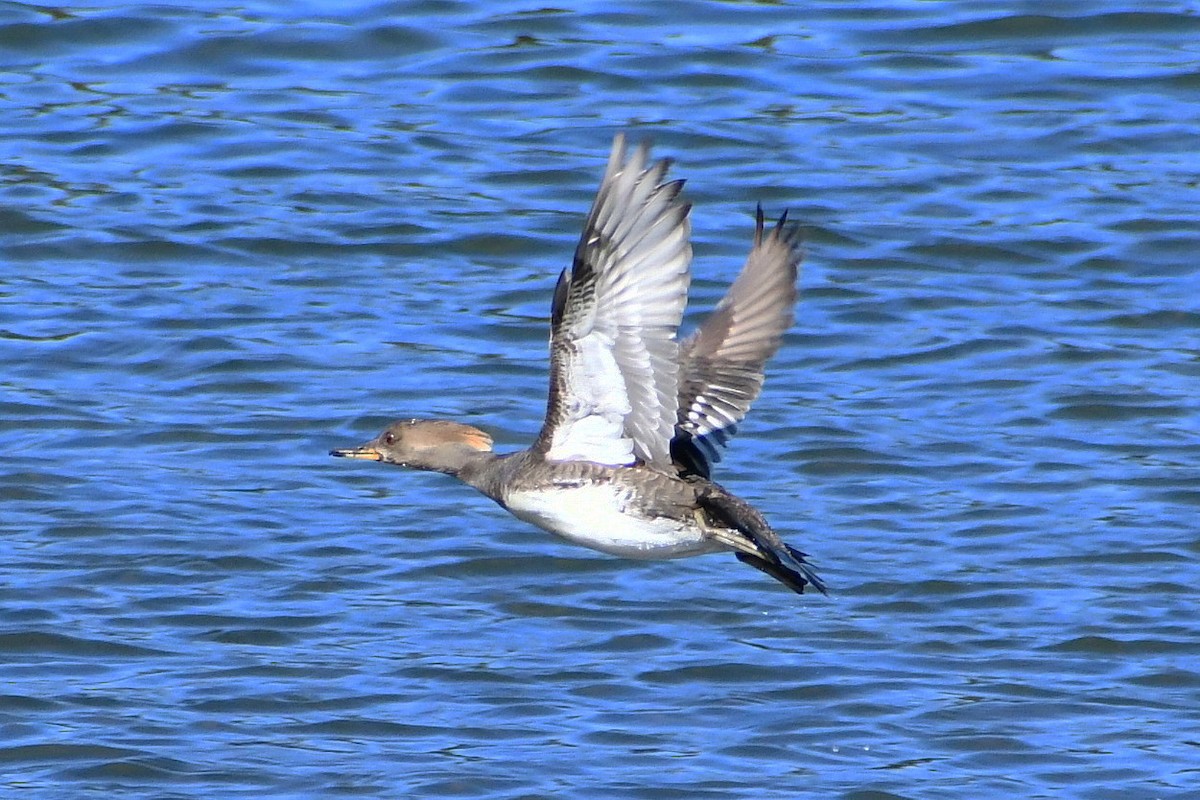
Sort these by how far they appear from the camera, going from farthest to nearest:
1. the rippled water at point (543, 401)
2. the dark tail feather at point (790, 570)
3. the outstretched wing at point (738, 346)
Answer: the rippled water at point (543, 401) < the outstretched wing at point (738, 346) < the dark tail feather at point (790, 570)

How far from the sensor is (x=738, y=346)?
7.82m

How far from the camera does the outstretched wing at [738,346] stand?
775 cm

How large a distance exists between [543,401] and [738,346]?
3427 millimetres

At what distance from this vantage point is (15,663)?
8.82 meters

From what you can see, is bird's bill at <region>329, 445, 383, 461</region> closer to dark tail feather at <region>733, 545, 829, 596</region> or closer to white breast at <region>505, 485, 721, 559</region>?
white breast at <region>505, 485, 721, 559</region>

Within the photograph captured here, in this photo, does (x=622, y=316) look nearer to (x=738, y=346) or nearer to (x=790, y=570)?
(x=790, y=570)

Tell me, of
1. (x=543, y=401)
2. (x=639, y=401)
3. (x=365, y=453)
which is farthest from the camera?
(x=543, y=401)

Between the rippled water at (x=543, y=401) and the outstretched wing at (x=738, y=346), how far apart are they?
4.21 feet

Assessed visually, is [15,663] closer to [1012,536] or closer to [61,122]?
[1012,536]

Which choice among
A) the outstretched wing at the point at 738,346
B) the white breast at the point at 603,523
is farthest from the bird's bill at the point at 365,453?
the outstretched wing at the point at 738,346

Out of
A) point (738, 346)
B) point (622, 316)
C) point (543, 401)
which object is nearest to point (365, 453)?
point (738, 346)

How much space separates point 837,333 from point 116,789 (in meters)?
5.37

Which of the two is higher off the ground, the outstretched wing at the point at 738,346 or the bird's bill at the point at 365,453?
the outstretched wing at the point at 738,346

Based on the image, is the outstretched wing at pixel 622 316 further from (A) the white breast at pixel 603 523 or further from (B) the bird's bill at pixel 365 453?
(B) the bird's bill at pixel 365 453
